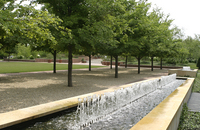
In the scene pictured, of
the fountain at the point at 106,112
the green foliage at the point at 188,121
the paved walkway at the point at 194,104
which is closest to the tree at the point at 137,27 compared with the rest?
the paved walkway at the point at 194,104

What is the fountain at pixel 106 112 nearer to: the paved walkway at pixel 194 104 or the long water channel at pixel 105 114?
the long water channel at pixel 105 114

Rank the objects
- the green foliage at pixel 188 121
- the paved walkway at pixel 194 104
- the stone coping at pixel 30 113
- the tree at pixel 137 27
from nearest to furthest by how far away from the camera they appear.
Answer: the stone coping at pixel 30 113
the green foliage at pixel 188 121
the paved walkway at pixel 194 104
the tree at pixel 137 27

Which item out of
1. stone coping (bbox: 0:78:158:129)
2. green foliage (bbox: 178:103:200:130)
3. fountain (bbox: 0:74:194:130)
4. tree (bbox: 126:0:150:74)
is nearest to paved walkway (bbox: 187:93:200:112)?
green foliage (bbox: 178:103:200:130)

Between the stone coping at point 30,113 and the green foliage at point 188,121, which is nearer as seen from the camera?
the stone coping at point 30,113

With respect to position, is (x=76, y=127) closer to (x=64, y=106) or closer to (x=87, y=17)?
(x=64, y=106)

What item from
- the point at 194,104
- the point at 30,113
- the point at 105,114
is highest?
the point at 30,113

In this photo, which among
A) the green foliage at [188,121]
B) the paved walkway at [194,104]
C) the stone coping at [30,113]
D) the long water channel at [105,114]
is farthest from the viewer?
the paved walkway at [194,104]

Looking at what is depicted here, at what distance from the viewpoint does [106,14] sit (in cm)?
1163

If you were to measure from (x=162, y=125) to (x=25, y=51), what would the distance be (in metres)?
69.4

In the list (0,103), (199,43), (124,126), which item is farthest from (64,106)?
(199,43)

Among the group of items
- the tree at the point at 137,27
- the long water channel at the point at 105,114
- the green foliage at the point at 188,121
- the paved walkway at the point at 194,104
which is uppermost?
the tree at the point at 137,27

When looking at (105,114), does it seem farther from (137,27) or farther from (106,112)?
(137,27)

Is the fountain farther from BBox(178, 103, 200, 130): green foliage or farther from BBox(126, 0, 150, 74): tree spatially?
BBox(126, 0, 150, 74): tree

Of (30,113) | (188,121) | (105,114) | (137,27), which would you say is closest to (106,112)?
(105,114)
